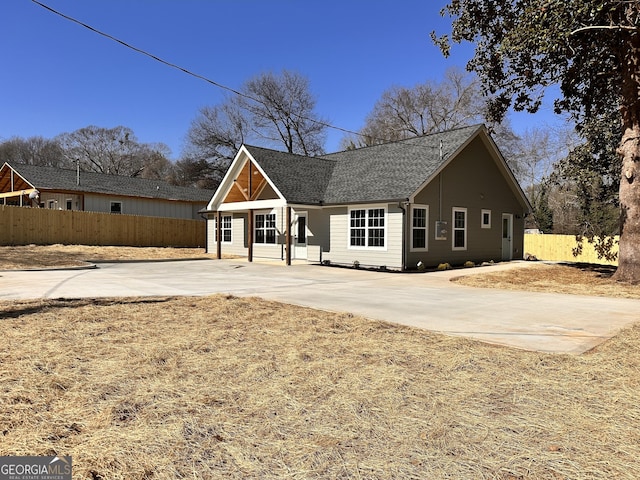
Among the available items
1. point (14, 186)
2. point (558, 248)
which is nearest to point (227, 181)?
point (558, 248)

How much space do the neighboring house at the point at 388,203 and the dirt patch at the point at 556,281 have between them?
2.94 meters

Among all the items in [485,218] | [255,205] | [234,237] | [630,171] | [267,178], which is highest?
[267,178]

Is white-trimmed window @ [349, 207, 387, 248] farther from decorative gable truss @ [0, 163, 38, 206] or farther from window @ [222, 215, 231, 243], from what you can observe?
decorative gable truss @ [0, 163, 38, 206]

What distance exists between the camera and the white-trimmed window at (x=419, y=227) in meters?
16.2

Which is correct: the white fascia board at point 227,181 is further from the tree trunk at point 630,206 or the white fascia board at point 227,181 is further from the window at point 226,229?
the tree trunk at point 630,206

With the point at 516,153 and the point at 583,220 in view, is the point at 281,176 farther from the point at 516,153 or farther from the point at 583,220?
the point at 516,153

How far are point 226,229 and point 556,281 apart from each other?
17279mm

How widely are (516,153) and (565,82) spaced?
1164 inches

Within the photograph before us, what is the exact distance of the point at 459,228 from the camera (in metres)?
18.3

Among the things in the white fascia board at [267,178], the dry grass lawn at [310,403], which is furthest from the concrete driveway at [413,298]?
the white fascia board at [267,178]

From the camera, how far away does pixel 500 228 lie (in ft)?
67.4

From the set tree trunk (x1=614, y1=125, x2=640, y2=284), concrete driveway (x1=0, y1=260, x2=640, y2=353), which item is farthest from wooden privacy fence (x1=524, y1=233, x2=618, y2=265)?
concrete driveway (x1=0, y1=260, x2=640, y2=353)

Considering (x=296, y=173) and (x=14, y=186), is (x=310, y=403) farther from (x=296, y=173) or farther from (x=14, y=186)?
(x=14, y=186)

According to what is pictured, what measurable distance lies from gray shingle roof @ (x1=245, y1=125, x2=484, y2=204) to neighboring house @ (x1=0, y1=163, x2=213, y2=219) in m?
15.8
